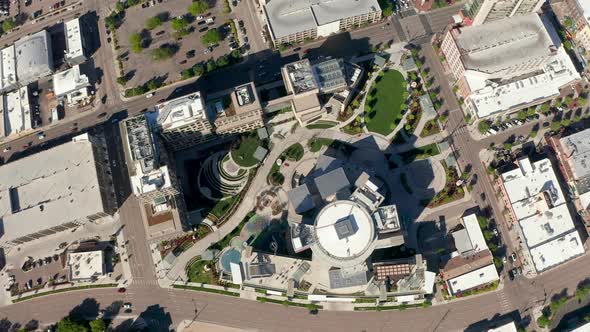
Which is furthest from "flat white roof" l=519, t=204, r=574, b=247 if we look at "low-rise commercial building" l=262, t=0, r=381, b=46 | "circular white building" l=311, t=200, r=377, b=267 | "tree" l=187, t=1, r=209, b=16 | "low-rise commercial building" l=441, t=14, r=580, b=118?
"tree" l=187, t=1, r=209, b=16

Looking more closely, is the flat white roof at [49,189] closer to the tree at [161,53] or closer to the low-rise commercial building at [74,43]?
the low-rise commercial building at [74,43]

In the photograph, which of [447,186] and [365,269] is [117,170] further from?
[447,186]

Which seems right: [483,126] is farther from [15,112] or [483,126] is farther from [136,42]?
[15,112]

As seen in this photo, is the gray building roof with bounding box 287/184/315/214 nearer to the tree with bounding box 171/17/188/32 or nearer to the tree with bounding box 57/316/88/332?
the tree with bounding box 57/316/88/332

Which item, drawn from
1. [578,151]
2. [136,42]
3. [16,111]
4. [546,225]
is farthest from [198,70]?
[578,151]

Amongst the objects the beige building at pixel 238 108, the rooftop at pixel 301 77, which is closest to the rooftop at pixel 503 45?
the rooftop at pixel 301 77

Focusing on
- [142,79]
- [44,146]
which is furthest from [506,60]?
[44,146]
